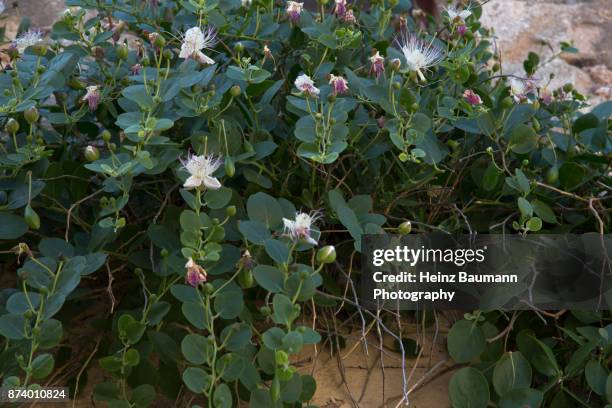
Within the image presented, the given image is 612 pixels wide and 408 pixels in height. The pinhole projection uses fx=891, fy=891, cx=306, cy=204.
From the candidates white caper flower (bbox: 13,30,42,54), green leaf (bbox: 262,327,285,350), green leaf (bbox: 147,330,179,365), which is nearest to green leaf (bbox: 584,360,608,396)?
green leaf (bbox: 262,327,285,350)

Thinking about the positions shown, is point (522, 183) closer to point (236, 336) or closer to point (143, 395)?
point (236, 336)

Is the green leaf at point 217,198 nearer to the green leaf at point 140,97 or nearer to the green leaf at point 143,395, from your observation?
the green leaf at point 140,97

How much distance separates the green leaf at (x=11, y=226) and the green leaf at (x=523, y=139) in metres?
0.78

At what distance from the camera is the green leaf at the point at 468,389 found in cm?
135

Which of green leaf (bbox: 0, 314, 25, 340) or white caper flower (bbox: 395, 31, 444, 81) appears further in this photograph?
white caper flower (bbox: 395, 31, 444, 81)

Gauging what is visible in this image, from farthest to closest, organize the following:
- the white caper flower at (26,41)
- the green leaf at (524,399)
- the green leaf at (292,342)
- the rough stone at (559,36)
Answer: the rough stone at (559,36)
the white caper flower at (26,41)
the green leaf at (524,399)
the green leaf at (292,342)

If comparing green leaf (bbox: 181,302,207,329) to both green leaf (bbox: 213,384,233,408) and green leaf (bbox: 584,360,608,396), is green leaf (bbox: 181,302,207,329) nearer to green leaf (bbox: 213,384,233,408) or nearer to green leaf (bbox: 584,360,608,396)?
green leaf (bbox: 213,384,233,408)

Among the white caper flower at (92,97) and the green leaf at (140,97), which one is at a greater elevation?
the green leaf at (140,97)

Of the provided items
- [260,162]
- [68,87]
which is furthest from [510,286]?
[68,87]

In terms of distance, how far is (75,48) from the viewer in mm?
1596

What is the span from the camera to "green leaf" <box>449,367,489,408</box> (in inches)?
53.1

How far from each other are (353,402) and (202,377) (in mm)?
370

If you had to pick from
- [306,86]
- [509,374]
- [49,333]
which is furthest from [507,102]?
Result: [49,333]

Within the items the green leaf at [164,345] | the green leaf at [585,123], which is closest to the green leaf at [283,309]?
the green leaf at [164,345]
